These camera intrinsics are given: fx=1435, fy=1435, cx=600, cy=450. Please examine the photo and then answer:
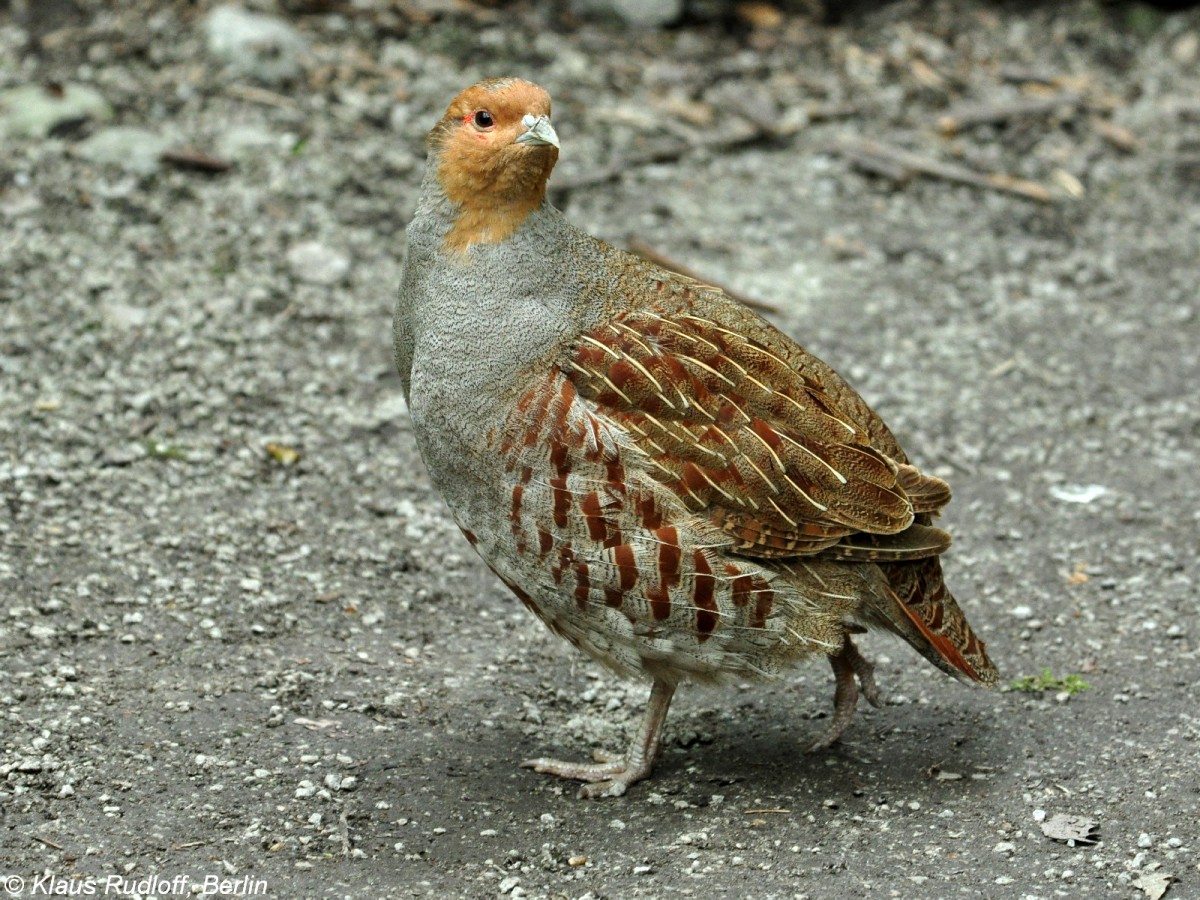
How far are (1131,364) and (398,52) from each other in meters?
4.66

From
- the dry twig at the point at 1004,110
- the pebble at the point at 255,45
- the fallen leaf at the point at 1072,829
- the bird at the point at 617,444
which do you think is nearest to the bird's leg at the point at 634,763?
the bird at the point at 617,444

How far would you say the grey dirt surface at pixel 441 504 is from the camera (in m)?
4.11

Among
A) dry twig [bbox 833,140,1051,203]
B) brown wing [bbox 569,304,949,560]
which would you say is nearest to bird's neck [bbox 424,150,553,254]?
brown wing [bbox 569,304,949,560]

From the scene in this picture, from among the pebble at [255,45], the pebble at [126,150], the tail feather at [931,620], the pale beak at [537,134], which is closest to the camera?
the pale beak at [537,134]

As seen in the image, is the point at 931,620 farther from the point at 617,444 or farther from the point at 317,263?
the point at 317,263

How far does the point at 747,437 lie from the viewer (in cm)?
418

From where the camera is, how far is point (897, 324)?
7.45 m

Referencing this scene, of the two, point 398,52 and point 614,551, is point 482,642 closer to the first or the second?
point 614,551

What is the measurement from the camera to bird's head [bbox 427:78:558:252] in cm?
402

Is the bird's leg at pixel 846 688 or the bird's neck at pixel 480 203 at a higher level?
the bird's neck at pixel 480 203

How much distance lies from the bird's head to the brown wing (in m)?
0.44

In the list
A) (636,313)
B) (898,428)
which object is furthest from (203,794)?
(898,428)

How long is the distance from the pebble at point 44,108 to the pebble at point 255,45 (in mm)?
802

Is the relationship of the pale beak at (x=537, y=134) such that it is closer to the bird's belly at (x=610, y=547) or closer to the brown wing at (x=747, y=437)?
the brown wing at (x=747, y=437)
